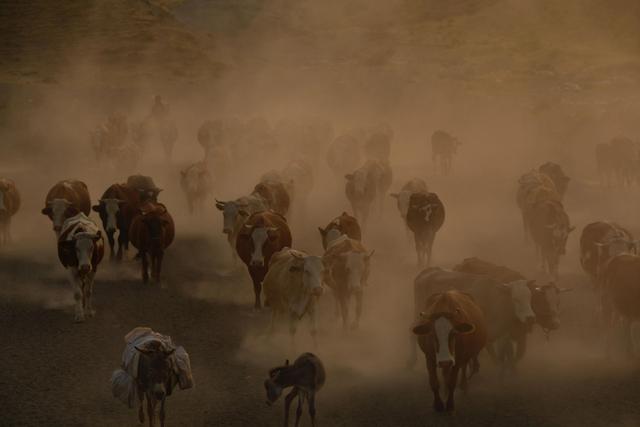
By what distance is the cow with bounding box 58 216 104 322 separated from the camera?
1762 cm

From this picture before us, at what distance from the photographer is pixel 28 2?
8069 centimetres

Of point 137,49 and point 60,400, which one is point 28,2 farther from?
point 60,400

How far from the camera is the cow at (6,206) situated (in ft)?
79.8

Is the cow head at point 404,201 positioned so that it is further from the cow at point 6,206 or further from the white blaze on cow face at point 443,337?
the white blaze on cow face at point 443,337

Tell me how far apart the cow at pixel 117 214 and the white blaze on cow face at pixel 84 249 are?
443 centimetres

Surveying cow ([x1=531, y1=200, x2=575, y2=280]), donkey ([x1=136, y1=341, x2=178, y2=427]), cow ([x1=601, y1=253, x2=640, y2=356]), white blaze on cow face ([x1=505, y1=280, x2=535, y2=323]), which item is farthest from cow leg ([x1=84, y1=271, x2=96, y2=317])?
cow ([x1=531, y1=200, x2=575, y2=280])

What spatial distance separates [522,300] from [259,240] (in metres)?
6.61

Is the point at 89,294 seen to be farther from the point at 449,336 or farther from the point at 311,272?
the point at 449,336

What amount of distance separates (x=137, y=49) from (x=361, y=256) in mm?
59059

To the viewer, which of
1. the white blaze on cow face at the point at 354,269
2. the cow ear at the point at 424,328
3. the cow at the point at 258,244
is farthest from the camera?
the cow at the point at 258,244

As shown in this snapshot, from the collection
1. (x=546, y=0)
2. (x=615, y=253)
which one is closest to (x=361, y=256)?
(x=615, y=253)

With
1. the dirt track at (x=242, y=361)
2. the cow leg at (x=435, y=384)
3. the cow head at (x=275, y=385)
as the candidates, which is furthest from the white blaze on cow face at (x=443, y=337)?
the cow head at (x=275, y=385)

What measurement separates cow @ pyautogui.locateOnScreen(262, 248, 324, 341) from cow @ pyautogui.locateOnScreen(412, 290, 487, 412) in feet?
8.86

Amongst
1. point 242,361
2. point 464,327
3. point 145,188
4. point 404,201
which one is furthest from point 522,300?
point 145,188
